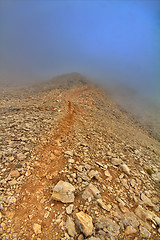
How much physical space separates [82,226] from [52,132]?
4751 millimetres

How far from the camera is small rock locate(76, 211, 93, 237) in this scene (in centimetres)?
305

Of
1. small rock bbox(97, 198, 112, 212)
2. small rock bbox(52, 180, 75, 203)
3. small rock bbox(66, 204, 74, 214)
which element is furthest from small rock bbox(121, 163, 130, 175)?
small rock bbox(66, 204, 74, 214)

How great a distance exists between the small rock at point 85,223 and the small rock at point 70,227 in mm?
155

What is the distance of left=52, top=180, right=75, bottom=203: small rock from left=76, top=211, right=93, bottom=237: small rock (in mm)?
504

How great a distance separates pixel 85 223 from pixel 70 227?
1.34ft

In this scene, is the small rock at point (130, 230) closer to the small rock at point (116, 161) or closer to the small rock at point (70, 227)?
the small rock at point (70, 227)

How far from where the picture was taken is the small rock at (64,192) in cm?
372

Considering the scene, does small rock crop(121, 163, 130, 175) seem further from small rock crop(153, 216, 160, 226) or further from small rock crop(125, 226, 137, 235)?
small rock crop(125, 226, 137, 235)

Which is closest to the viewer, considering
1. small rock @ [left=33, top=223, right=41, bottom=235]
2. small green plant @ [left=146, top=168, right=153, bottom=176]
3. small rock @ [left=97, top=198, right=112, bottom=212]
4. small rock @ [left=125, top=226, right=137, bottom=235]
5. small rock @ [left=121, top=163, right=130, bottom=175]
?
small rock @ [left=33, top=223, right=41, bottom=235]

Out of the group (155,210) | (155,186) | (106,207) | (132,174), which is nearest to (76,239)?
(106,207)

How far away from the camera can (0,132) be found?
641cm

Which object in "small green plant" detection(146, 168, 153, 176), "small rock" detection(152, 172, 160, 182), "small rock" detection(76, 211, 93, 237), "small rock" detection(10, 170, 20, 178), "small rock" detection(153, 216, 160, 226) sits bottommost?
"small rock" detection(10, 170, 20, 178)

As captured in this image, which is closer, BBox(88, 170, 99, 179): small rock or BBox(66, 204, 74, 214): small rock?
BBox(66, 204, 74, 214): small rock

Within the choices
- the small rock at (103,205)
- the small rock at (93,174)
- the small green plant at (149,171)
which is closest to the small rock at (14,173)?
the small rock at (93,174)
